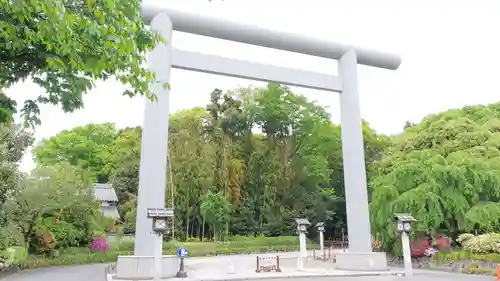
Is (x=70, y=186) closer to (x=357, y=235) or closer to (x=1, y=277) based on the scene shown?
(x=1, y=277)

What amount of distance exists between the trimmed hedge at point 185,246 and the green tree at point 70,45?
1219 cm

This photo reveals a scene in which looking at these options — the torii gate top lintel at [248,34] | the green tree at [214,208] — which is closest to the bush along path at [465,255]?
the torii gate top lintel at [248,34]

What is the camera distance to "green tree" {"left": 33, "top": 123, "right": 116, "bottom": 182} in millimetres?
29828

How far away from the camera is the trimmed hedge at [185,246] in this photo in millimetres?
15498

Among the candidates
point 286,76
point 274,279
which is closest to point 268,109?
point 286,76

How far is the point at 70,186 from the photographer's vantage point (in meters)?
15.8

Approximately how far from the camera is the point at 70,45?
10.3 feet

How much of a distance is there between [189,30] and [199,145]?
46.2 feet

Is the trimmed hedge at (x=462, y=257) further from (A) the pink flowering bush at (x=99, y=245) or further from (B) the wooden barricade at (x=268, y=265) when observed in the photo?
(A) the pink flowering bush at (x=99, y=245)

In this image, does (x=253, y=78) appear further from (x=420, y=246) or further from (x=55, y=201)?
(x=55, y=201)

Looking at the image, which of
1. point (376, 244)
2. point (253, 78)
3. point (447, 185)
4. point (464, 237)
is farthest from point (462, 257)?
point (253, 78)

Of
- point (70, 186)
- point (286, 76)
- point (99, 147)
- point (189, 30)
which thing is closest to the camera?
point (189, 30)

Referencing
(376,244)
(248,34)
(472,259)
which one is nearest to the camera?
(248,34)

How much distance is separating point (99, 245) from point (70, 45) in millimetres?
16403
